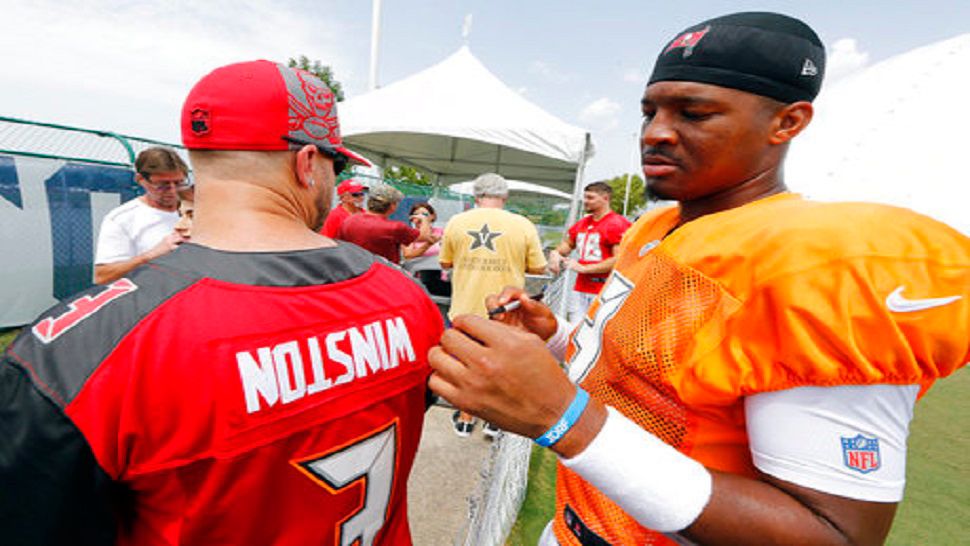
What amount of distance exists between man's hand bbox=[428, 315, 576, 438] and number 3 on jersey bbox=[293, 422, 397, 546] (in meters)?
0.40

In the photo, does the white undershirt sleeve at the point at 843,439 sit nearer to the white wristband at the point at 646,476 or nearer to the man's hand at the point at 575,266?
the white wristband at the point at 646,476

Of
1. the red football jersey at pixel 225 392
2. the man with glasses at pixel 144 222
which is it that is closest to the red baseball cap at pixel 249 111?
the red football jersey at pixel 225 392

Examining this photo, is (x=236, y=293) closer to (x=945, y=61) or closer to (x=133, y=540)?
(x=133, y=540)

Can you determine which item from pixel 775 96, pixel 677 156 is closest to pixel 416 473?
pixel 677 156

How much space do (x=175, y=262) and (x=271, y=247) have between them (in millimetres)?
190

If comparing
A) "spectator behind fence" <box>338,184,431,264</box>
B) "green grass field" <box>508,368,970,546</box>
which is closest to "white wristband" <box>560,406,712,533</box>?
"green grass field" <box>508,368,970,546</box>

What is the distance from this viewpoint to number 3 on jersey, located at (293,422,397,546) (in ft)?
3.46

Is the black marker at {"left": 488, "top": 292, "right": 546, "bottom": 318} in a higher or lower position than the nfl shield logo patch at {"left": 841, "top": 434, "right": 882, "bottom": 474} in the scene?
lower

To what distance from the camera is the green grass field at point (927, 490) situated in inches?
123

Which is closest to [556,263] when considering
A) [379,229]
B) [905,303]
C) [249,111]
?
[379,229]

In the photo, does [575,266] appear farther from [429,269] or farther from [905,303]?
[905,303]

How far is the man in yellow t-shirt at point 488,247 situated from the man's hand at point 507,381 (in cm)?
338

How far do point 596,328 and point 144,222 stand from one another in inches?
139

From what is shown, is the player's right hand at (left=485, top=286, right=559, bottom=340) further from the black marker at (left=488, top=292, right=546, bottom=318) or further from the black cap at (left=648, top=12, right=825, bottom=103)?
the black cap at (left=648, top=12, right=825, bottom=103)
